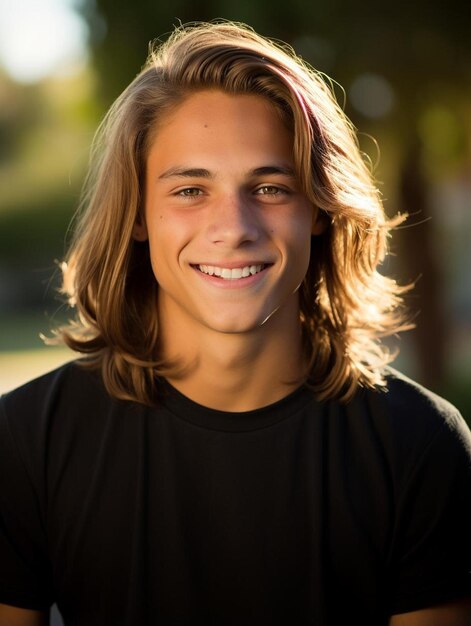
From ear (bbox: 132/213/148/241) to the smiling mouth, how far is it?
36 cm

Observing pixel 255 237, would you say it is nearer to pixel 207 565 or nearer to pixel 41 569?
pixel 207 565

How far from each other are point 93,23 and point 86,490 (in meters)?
5.07

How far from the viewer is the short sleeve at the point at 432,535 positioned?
2.65 m

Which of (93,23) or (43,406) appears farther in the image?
(93,23)

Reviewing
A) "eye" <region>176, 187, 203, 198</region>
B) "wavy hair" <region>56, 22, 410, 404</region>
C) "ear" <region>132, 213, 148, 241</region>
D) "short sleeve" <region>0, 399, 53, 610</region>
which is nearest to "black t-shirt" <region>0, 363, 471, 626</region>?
"short sleeve" <region>0, 399, 53, 610</region>

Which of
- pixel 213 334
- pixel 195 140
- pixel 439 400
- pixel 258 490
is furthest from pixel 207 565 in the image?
pixel 195 140

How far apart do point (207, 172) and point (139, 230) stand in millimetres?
404

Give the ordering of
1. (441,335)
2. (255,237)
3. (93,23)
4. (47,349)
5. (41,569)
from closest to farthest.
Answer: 1. (255,237)
2. (41,569)
3. (93,23)
4. (441,335)
5. (47,349)

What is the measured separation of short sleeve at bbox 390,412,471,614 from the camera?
2.65 m

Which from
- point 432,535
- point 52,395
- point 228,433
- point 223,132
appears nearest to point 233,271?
point 223,132

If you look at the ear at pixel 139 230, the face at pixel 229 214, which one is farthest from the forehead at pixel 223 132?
the ear at pixel 139 230

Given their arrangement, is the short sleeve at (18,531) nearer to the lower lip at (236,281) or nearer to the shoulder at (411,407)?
the lower lip at (236,281)

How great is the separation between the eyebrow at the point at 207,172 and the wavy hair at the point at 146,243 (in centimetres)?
5

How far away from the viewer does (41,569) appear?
2768 mm
